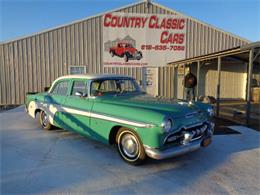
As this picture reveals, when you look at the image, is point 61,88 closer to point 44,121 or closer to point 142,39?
point 44,121

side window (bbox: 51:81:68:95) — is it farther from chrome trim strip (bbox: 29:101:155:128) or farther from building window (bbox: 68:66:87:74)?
building window (bbox: 68:66:87:74)

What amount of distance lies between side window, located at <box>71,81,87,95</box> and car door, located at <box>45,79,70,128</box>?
23cm

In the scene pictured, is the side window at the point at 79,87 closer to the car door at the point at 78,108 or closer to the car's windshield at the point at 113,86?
the car door at the point at 78,108

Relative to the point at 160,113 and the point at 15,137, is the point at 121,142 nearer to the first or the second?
the point at 160,113

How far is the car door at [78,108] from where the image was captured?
4.15 metres

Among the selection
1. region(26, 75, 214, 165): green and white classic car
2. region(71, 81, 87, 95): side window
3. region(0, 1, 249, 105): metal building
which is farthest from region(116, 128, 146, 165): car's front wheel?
region(0, 1, 249, 105): metal building

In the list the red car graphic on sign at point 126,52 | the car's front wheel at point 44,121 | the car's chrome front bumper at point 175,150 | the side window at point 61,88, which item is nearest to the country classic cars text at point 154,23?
the red car graphic on sign at point 126,52

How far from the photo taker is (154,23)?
1192cm

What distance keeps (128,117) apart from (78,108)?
145cm

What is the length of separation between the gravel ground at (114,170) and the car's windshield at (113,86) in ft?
3.95

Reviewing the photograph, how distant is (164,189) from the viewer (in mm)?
2758

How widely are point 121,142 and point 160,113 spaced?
3.27 ft

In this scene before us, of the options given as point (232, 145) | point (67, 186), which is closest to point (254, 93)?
point (232, 145)

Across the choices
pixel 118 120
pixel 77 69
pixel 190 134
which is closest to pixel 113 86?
pixel 118 120
